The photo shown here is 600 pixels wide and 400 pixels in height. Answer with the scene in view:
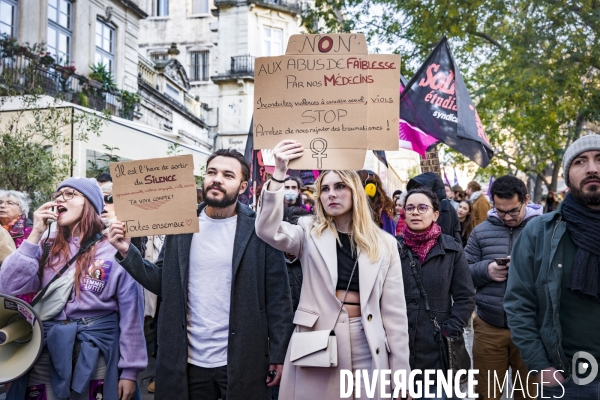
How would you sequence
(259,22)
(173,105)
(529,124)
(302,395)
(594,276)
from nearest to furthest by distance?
(594,276) < (302,395) < (529,124) < (173,105) < (259,22)

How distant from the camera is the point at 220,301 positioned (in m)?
3.46

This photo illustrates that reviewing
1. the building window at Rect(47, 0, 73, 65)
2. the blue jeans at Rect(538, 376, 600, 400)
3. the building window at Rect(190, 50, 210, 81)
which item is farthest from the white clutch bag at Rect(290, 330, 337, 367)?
the building window at Rect(190, 50, 210, 81)

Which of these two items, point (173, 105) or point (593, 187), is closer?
point (593, 187)

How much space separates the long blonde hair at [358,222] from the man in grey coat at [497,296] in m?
1.48

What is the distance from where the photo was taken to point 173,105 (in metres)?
24.7

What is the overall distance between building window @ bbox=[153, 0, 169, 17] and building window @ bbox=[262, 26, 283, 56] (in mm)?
8500

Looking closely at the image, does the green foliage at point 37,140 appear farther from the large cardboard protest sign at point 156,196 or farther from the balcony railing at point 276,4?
the balcony railing at point 276,4

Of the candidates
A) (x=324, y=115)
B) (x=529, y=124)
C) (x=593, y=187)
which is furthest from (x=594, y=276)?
(x=529, y=124)

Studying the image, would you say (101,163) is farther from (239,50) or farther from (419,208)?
(239,50)

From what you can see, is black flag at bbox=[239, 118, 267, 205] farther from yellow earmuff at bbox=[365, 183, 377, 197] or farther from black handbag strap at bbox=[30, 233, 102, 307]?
black handbag strap at bbox=[30, 233, 102, 307]

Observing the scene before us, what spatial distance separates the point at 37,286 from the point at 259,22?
1261 inches

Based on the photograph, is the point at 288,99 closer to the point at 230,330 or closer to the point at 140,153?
the point at 230,330

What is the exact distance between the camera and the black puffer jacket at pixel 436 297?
401 cm

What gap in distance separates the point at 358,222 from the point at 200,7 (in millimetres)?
37848
